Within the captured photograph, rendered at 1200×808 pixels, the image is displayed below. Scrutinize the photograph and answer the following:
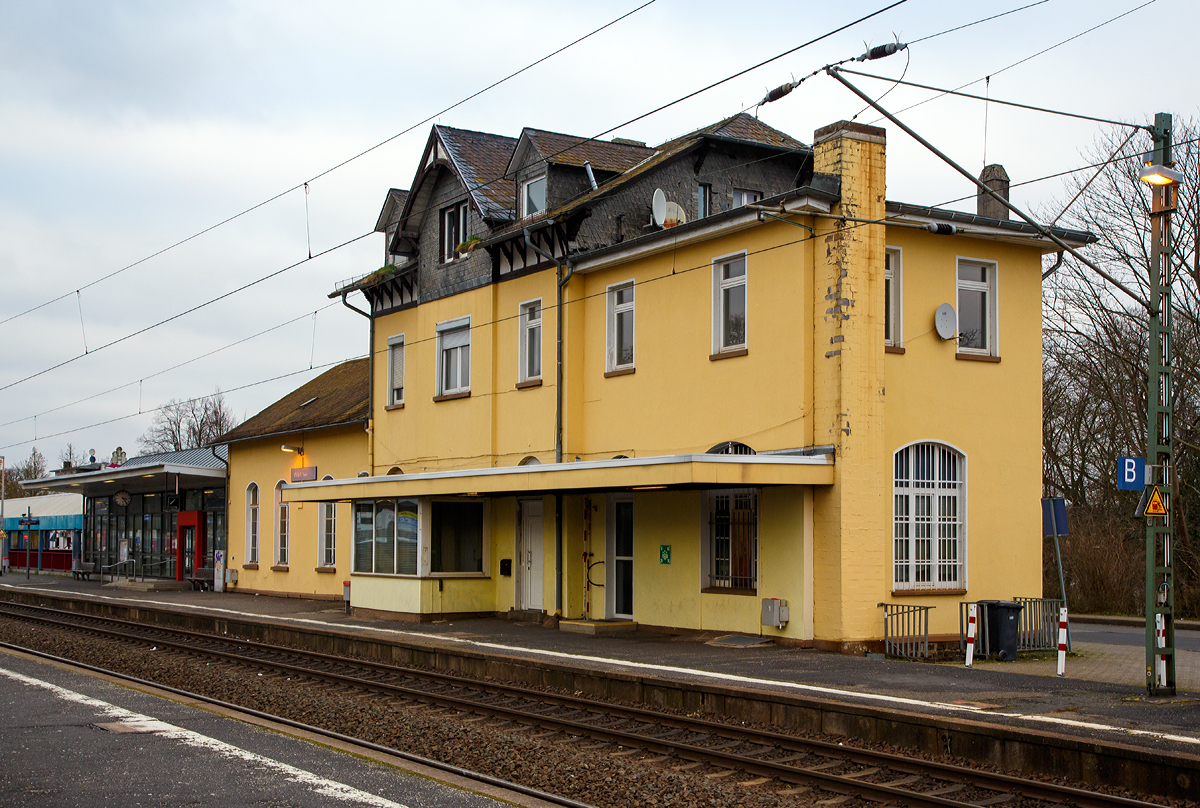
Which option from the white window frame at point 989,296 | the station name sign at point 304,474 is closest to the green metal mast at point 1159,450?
the white window frame at point 989,296

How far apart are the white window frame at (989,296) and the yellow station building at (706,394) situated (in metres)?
0.04

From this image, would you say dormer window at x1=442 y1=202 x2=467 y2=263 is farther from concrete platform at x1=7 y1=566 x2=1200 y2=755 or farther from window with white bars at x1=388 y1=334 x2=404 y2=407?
concrete platform at x1=7 y1=566 x2=1200 y2=755

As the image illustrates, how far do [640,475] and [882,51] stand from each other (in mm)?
7109

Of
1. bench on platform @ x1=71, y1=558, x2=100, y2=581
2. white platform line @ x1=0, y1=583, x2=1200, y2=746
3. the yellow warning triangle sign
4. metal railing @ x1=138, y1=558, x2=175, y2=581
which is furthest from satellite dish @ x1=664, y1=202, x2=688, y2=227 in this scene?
bench on platform @ x1=71, y1=558, x2=100, y2=581

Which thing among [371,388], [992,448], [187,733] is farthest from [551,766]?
[371,388]

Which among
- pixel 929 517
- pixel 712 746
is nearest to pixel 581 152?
pixel 929 517

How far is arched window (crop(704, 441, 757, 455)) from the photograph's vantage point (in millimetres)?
18094

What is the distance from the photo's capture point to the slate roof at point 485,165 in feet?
77.7

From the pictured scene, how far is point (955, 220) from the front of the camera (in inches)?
693

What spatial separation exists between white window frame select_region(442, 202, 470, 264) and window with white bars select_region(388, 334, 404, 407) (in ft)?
9.01

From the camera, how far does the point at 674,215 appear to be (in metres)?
21.8

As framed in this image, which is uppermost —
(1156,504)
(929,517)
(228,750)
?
(1156,504)

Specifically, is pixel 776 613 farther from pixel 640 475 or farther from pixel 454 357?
pixel 454 357

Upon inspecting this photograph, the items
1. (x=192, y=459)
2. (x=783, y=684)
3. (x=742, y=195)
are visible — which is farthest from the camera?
(x=192, y=459)
